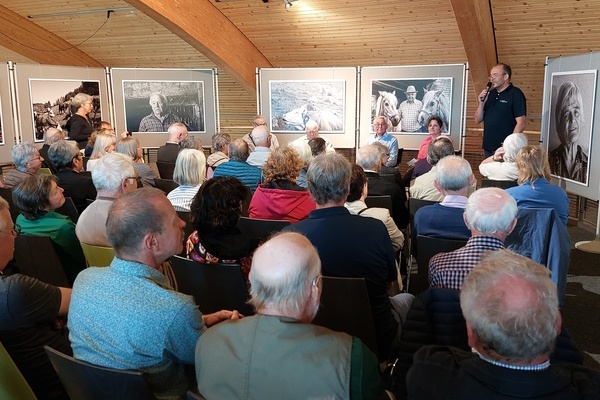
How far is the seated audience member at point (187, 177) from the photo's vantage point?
12.3 ft

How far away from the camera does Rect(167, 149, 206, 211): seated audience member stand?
3758mm

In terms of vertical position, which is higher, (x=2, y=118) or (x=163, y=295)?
(x=2, y=118)

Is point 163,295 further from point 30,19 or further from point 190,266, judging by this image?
point 30,19

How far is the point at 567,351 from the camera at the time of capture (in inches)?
63.9

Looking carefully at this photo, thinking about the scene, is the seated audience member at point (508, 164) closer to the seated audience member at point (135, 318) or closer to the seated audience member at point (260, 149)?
the seated audience member at point (260, 149)

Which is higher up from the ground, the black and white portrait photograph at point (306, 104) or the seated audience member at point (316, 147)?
the black and white portrait photograph at point (306, 104)

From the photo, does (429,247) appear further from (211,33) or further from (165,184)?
(211,33)

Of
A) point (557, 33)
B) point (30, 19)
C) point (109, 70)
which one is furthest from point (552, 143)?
point (30, 19)

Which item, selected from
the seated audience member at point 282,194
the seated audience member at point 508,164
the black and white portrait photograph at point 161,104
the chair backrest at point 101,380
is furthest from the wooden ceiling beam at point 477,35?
the chair backrest at point 101,380

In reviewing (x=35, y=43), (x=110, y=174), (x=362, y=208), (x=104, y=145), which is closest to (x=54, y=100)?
(x=35, y=43)

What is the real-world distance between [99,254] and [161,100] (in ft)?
23.3

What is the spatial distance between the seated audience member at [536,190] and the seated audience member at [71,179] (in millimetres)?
3269

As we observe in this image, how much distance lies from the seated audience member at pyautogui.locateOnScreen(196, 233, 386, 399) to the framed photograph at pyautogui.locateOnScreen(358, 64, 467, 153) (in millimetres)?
6747

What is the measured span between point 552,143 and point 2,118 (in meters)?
7.81
